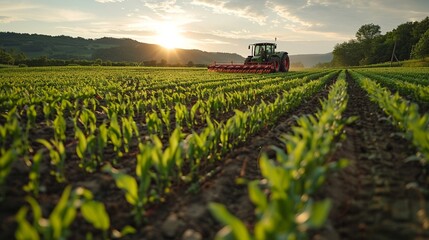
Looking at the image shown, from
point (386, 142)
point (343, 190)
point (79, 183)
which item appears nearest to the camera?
point (343, 190)

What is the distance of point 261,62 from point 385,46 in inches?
2869

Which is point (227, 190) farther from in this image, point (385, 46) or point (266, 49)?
point (385, 46)

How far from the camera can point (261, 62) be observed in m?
24.8

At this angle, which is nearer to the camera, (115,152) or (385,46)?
(115,152)

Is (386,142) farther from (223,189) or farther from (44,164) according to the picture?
(44,164)

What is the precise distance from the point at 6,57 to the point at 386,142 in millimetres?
70059

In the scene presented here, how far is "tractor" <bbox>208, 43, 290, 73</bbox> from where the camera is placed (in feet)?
76.9

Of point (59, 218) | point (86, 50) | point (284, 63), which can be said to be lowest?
point (59, 218)

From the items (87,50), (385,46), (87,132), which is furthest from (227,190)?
(87,50)

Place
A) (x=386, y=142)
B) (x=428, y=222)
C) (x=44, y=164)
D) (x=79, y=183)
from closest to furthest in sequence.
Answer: (x=428, y=222) → (x=79, y=183) → (x=44, y=164) → (x=386, y=142)

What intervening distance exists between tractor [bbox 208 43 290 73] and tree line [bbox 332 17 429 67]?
Result: 170 feet

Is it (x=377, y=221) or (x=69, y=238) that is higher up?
(x=377, y=221)

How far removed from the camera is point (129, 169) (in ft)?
11.2

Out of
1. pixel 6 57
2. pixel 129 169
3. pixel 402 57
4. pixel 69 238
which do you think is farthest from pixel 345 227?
pixel 402 57
